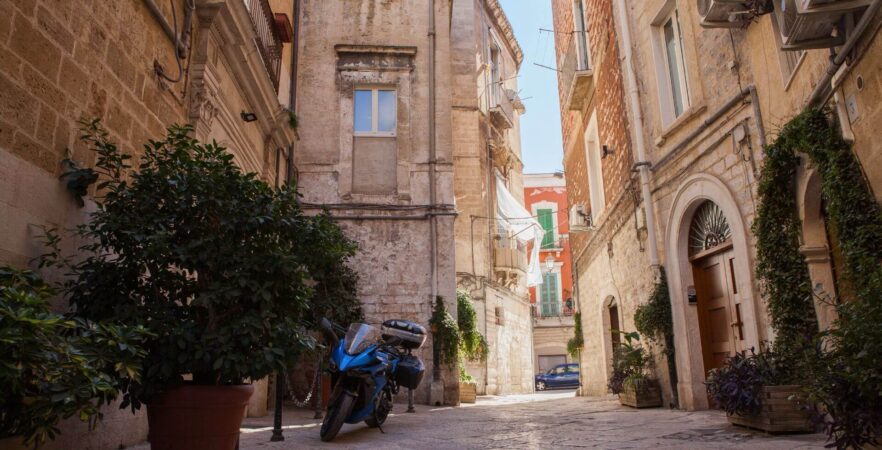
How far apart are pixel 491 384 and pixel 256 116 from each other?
385 inches

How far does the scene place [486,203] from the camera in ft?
53.8

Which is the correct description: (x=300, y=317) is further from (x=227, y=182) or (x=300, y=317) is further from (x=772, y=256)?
(x=772, y=256)

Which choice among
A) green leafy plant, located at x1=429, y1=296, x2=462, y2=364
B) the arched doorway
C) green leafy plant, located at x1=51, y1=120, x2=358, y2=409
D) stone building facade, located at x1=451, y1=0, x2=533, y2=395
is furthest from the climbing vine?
stone building facade, located at x1=451, y1=0, x2=533, y2=395

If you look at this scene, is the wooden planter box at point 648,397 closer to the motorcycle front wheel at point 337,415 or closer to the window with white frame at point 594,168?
the window with white frame at point 594,168

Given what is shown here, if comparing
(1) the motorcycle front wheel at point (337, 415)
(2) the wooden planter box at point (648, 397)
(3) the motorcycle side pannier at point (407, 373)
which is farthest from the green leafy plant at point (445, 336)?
(1) the motorcycle front wheel at point (337, 415)

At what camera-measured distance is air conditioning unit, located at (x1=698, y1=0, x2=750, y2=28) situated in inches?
227

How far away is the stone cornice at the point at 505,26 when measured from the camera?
19141 mm

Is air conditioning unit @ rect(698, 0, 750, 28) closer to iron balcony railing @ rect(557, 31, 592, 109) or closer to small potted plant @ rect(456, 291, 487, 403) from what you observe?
iron balcony railing @ rect(557, 31, 592, 109)

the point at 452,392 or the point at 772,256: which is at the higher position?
the point at 772,256

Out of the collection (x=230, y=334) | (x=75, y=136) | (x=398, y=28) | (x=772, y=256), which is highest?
(x=398, y=28)

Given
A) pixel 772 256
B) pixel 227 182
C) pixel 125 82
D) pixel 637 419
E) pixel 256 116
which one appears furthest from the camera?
pixel 256 116

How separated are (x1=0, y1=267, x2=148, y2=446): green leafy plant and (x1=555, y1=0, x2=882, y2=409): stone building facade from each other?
4.75m

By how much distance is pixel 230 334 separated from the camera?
317cm

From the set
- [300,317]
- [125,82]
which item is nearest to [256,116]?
[125,82]
